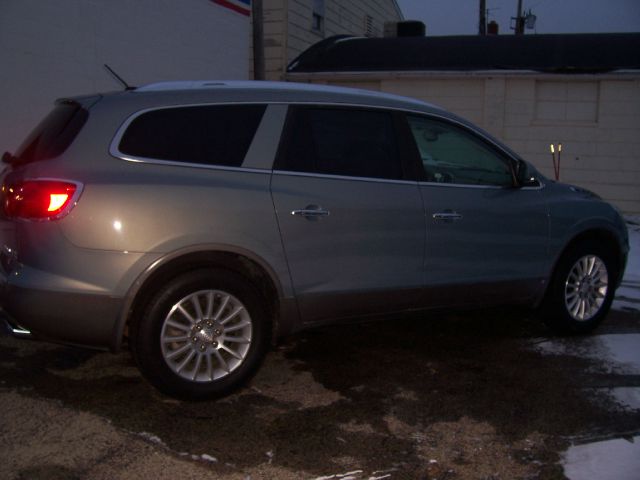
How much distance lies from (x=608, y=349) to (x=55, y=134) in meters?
4.06

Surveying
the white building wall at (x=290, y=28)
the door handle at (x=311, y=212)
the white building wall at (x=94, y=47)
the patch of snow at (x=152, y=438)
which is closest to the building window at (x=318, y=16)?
the white building wall at (x=290, y=28)

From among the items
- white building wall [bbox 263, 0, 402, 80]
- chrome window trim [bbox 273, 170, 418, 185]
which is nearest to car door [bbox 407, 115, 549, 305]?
chrome window trim [bbox 273, 170, 418, 185]

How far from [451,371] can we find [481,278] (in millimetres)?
699

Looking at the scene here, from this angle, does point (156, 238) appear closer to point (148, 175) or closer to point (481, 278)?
point (148, 175)

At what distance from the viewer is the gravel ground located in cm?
338

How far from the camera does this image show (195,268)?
4.00m

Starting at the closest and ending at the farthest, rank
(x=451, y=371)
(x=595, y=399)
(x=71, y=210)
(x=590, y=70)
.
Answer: (x=71, y=210) < (x=595, y=399) < (x=451, y=371) < (x=590, y=70)

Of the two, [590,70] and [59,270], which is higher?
[590,70]

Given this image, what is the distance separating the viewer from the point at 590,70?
1408 centimetres

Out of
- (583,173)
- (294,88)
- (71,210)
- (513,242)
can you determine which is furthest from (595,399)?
(583,173)

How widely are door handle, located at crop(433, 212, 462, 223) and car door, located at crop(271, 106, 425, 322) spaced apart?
135 mm

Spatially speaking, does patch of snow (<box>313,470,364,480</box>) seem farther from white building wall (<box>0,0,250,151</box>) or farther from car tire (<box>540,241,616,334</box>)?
white building wall (<box>0,0,250,151</box>)

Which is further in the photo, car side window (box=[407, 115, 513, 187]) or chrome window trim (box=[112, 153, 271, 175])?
car side window (box=[407, 115, 513, 187])

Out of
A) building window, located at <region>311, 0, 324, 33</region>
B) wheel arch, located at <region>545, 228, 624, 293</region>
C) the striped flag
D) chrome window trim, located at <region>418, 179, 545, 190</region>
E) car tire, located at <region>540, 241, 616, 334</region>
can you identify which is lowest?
car tire, located at <region>540, 241, 616, 334</region>
